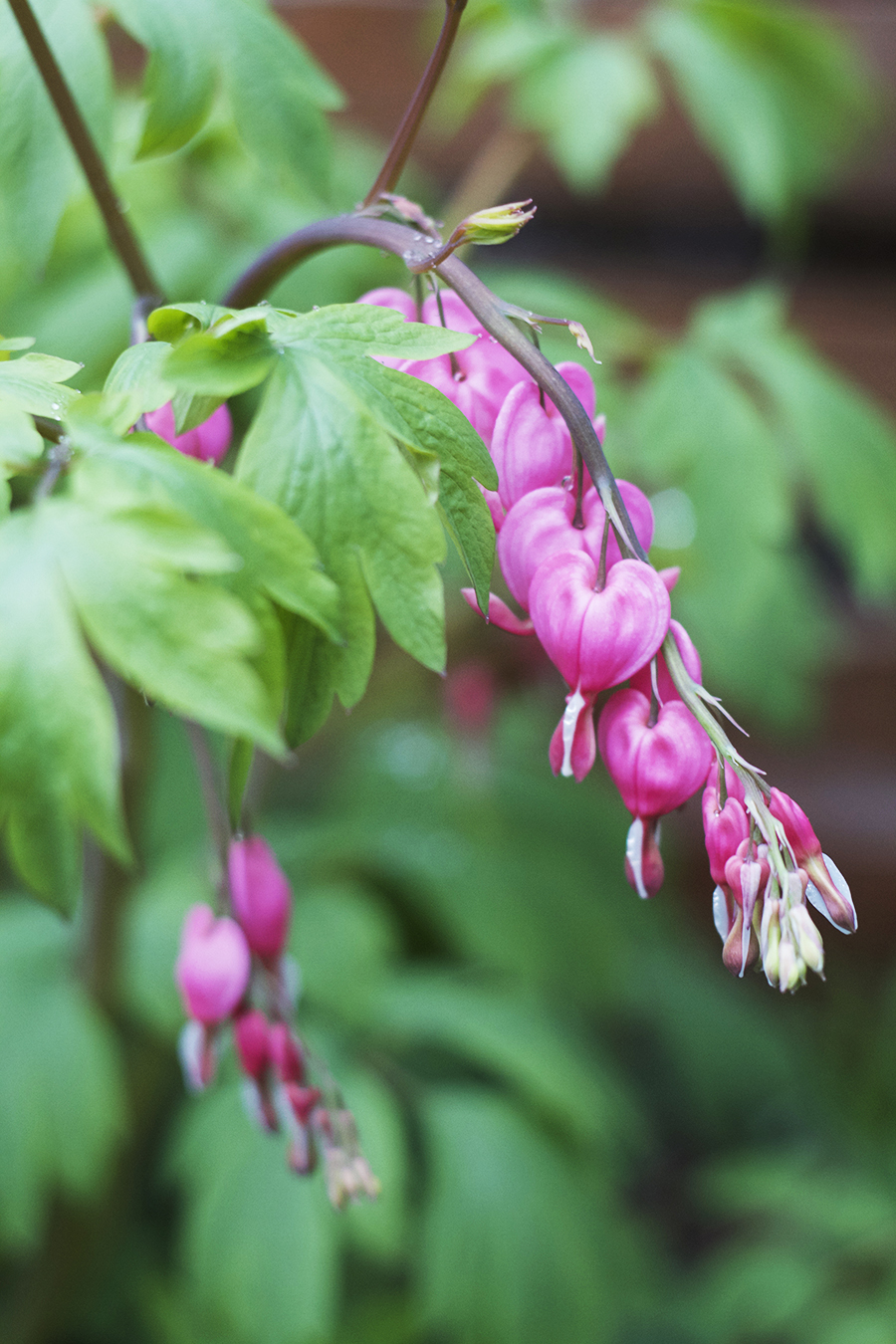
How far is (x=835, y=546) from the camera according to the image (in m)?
2.54

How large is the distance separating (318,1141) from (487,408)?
1.37 feet

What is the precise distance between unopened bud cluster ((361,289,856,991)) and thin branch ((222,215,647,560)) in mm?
12

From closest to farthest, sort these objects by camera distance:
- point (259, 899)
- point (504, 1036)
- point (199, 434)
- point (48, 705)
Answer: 1. point (48, 705)
2. point (199, 434)
3. point (259, 899)
4. point (504, 1036)

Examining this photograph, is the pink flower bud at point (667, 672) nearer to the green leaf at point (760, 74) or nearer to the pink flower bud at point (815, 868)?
the pink flower bud at point (815, 868)

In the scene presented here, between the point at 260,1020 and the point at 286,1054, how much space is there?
25 mm

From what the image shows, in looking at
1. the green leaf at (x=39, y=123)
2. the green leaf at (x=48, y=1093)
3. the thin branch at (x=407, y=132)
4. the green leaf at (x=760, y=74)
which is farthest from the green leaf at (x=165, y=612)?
the green leaf at (x=760, y=74)

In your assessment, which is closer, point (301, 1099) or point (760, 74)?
point (301, 1099)

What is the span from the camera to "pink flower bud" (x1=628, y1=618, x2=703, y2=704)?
431 mm

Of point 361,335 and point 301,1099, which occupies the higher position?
point 361,335

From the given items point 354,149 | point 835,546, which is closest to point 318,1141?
point 354,149

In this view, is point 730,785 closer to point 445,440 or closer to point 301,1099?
point 445,440

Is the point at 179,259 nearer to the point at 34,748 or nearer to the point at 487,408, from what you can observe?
the point at 487,408

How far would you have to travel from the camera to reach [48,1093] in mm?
1060

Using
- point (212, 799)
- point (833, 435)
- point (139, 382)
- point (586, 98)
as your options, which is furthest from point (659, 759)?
point (586, 98)
